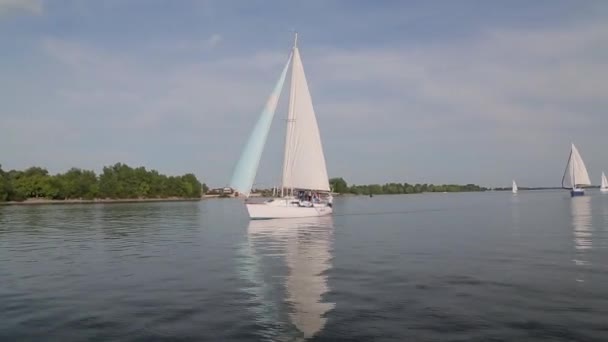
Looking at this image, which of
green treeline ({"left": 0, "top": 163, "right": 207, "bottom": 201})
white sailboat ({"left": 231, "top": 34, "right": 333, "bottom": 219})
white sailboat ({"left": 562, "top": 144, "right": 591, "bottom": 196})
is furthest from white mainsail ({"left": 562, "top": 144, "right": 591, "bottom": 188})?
green treeline ({"left": 0, "top": 163, "right": 207, "bottom": 201})

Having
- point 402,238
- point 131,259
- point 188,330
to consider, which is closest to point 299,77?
point 402,238

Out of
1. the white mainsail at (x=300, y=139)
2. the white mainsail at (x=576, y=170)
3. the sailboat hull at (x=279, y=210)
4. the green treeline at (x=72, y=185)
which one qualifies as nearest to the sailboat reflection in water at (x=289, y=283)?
the sailboat hull at (x=279, y=210)

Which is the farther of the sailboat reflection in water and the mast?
the mast

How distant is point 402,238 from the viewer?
35844mm

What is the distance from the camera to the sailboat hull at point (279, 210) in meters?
52.6

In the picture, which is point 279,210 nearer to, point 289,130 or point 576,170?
point 289,130

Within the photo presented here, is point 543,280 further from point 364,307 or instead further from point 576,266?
point 364,307

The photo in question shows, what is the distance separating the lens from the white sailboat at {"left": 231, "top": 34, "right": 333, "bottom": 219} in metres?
52.3

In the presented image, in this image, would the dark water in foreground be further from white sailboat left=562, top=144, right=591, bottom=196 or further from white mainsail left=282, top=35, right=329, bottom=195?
white sailboat left=562, top=144, right=591, bottom=196

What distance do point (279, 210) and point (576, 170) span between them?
103439 millimetres

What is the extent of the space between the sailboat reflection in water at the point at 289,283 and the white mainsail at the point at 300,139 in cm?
1871

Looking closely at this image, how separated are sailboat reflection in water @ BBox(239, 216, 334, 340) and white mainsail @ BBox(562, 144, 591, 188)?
4483 inches

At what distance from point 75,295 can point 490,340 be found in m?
12.6

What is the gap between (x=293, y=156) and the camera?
54.8m
